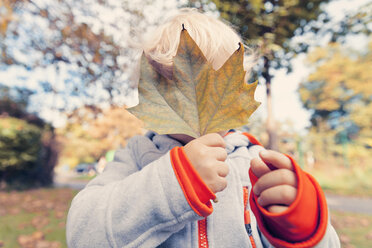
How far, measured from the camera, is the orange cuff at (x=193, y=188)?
0.54 meters

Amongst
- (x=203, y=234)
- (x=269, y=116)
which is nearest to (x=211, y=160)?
(x=203, y=234)

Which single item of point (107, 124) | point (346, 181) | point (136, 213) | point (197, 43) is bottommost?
point (346, 181)

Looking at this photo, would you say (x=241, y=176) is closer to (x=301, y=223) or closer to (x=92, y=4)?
(x=301, y=223)

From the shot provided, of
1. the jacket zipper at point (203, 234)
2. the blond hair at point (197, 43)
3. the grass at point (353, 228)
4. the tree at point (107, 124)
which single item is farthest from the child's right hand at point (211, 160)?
the tree at point (107, 124)

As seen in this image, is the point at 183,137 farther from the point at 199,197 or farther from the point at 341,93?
the point at 341,93

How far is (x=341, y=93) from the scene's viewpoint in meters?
14.2

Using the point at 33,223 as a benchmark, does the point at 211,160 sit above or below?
above

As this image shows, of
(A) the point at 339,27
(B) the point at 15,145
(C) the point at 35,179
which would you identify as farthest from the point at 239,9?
(C) the point at 35,179

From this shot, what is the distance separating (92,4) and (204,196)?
3.35 m

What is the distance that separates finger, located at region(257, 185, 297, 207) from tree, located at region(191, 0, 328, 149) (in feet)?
5.66

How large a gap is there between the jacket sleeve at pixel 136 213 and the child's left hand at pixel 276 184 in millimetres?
177

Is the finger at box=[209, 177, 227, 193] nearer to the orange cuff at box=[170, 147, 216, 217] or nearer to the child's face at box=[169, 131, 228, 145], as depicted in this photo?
the orange cuff at box=[170, 147, 216, 217]

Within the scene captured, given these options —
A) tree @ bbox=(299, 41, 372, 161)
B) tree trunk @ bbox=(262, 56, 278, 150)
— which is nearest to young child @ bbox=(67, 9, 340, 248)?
tree trunk @ bbox=(262, 56, 278, 150)

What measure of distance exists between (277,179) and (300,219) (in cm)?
10
